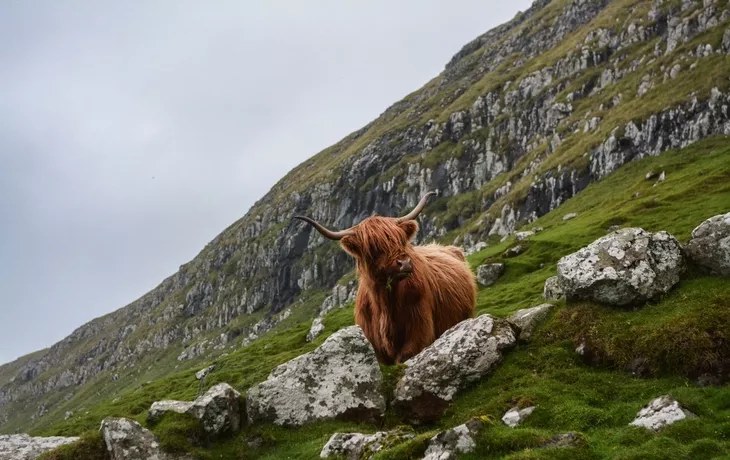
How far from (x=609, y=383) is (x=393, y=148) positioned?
183 m

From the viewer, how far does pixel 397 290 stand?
12.4 meters

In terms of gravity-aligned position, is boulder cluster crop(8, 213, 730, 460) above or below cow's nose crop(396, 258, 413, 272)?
below

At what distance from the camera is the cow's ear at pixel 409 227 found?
40.2ft

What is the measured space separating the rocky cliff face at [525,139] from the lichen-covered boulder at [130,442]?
81.8 meters

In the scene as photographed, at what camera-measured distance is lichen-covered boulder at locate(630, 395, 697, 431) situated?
7008 mm

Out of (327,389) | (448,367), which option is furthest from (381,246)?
(327,389)

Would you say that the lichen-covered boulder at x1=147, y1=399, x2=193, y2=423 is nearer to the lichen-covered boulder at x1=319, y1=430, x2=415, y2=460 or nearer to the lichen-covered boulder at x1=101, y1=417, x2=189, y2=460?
the lichen-covered boulder at x1=101, y1=417, x2=189, y2=460

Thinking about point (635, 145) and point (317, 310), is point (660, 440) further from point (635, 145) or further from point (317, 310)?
point (317, 310)

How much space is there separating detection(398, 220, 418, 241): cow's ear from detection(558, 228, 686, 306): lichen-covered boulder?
370cm

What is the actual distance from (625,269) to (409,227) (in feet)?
16.3

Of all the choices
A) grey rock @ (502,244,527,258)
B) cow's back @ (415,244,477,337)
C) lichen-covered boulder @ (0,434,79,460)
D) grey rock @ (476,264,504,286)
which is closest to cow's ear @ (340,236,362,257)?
cow's back @ (415,244,477,337)

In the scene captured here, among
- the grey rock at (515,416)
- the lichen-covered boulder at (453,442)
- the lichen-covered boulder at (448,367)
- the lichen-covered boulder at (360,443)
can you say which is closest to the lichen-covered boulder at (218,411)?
the lichen-covered boulder at (360,443)

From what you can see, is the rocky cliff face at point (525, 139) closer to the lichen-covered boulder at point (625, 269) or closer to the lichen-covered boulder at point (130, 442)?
the lichen-covered boulder at point (625, 269)

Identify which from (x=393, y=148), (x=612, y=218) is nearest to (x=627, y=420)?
(x=612, y=218)
